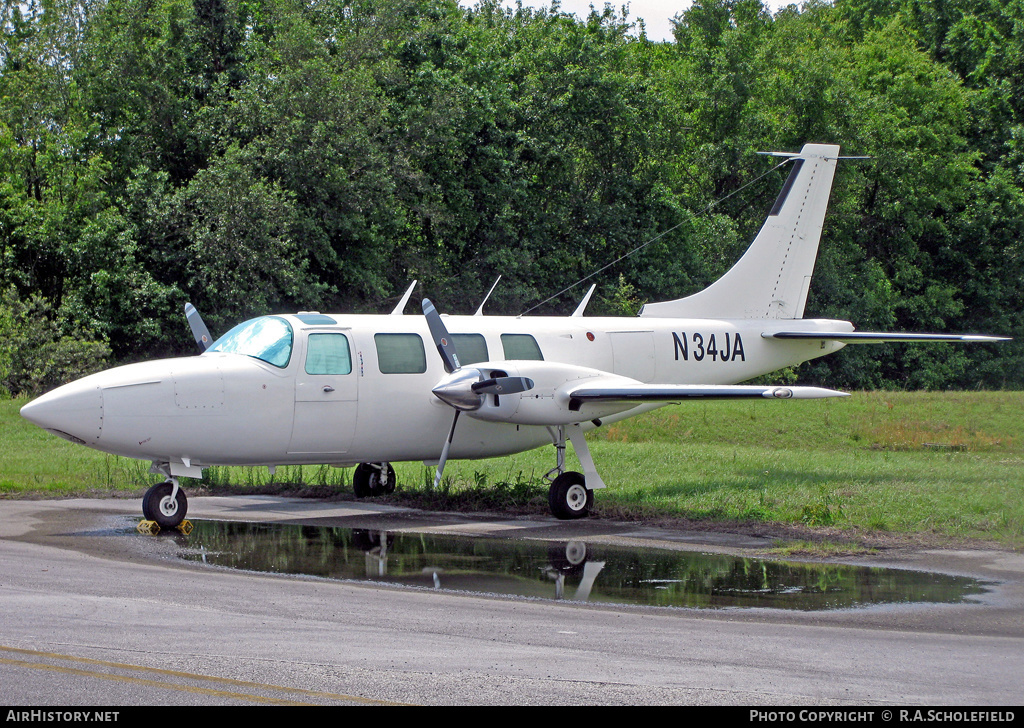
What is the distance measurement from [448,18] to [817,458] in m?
33.0

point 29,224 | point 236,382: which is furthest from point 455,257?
point 236,382

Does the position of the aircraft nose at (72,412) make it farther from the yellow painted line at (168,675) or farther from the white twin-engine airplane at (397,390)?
the yellow painted line at (168,675)

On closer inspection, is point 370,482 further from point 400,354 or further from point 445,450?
point 400,354

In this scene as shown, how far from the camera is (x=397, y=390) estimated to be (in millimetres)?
15859

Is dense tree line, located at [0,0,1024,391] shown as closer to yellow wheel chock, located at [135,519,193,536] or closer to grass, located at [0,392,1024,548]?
grass, located at [0,392,1024,548]

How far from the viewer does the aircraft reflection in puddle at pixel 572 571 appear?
10.1 meters

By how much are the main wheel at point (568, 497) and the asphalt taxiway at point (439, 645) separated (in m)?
5.25

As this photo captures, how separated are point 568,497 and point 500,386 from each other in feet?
6.65

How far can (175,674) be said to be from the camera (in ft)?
21.9

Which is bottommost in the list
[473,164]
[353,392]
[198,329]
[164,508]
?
[164,508]

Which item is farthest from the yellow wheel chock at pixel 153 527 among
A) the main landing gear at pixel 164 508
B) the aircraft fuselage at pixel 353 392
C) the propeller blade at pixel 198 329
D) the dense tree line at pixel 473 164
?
the dense tree line at pixel 473 164

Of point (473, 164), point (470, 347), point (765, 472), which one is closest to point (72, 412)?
point (470, 347)

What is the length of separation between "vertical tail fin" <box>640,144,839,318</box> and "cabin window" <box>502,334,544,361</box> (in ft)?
13.2

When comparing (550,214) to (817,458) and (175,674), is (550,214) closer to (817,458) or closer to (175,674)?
(817,458)
